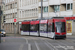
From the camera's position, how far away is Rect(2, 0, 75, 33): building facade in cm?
5047

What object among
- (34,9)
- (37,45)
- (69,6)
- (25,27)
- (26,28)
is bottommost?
(37,45)

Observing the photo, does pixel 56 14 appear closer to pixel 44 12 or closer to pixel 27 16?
pixel 44 12

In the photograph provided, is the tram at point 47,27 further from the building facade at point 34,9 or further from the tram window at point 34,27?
the building facade at point 34,9

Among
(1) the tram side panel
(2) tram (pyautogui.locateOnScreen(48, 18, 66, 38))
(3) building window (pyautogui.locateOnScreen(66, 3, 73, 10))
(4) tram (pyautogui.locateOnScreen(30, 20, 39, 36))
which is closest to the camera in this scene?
(2) tram (pyautogui.locateOnScreen(48, 18, 66, 38))

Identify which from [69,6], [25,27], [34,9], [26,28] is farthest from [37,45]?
[34,9]

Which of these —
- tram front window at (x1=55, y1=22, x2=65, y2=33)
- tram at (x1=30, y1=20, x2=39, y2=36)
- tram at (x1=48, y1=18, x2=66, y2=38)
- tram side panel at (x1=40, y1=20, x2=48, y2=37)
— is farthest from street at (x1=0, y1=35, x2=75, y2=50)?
tram at (x1=30, y1=20, x2=39, y2=36)

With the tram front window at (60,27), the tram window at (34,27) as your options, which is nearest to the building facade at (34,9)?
the tram window at (34,27)

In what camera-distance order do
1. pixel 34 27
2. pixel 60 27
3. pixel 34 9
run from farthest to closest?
pixel 34 9 < pixel 34 27 < pixel 60 27

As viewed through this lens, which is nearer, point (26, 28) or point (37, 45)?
point (37, 45)

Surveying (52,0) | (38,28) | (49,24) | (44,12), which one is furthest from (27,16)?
(49,24)

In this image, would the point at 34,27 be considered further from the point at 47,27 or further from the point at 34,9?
the point at 34,9

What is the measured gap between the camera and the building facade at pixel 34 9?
166ft

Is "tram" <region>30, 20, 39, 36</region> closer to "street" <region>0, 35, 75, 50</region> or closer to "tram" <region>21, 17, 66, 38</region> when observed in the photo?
"tram" <region>21, 17, 66, 38</region>

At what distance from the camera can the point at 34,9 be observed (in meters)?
62.1
